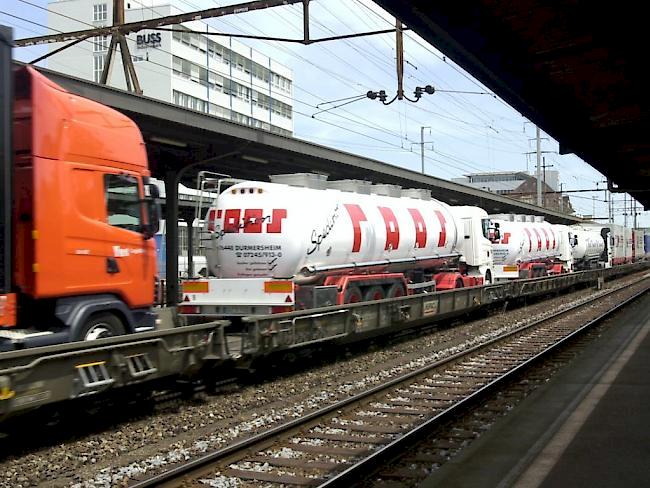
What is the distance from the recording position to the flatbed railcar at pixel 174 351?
19.6 ft

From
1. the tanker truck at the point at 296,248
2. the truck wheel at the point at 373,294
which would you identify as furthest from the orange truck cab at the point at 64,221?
the truck wheel at the point at 373,294

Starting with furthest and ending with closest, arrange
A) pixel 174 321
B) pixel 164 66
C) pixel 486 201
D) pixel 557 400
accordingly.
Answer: pixel 164 66 → pixel 486 201 → pixel 174 321 → pixel 557 400

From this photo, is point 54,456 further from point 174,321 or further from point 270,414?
point 174,321

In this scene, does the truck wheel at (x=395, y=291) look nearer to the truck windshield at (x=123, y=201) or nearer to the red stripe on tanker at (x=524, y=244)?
the truck windshield at (x=123, y=201)

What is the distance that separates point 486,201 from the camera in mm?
35500

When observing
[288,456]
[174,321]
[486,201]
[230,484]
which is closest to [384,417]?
[288,456]

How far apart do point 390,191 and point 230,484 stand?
35.6ft

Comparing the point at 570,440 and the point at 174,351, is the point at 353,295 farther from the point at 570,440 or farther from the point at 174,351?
the point at 570,440

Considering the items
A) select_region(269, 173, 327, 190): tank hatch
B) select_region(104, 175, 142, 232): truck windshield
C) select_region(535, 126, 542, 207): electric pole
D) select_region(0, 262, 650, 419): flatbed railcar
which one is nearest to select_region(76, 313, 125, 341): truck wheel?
select_region(0, 262, 650, 419): flatbed railcar

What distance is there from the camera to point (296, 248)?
11.8 metres

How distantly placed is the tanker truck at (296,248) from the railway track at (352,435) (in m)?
2.71

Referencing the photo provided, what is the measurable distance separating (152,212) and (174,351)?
1.83 metres

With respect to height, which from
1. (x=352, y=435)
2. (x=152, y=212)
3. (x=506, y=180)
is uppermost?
(x=506, y=180)

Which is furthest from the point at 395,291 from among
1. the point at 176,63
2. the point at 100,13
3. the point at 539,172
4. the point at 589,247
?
the point at 100,13
